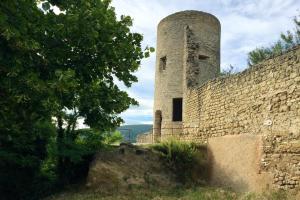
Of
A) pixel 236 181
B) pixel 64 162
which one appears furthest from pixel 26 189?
pixel 236 181

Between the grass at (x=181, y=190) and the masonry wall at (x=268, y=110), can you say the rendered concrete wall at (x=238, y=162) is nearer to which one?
the masonry wall at (x=268, y=110)

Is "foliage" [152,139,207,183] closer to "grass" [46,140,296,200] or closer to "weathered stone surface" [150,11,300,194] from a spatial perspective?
"grass" [46,140,296,200]

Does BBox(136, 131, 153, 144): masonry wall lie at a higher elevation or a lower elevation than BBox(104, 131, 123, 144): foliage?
higher

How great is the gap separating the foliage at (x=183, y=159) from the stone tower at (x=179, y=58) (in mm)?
5379

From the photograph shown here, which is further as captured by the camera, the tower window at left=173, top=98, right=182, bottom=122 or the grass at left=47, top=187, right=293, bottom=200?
the tower window at left=173, top=98, right=182, bottom=122

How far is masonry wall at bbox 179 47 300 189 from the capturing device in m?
8.80

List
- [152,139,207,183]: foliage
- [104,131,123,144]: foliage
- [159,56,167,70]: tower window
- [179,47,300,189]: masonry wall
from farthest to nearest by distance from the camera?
[159,56,167,70]: tower window, [104,131,123,144]: foliage, [152,139,207,183]: foliage, [179,47,300,189]: masonry wall

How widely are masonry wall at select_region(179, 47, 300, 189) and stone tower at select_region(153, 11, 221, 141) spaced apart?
16.4ft

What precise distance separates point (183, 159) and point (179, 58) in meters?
7.91

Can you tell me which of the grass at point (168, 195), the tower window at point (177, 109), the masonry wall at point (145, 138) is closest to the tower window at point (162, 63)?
the tower window at point (177, 109)

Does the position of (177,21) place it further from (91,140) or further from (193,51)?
(91,140)

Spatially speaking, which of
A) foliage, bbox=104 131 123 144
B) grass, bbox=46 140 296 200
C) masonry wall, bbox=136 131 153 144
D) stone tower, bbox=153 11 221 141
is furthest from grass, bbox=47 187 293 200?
masonry wall, bbox=136 131 153 144

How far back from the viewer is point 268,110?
9.88 meters

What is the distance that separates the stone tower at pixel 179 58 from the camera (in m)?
18.5
